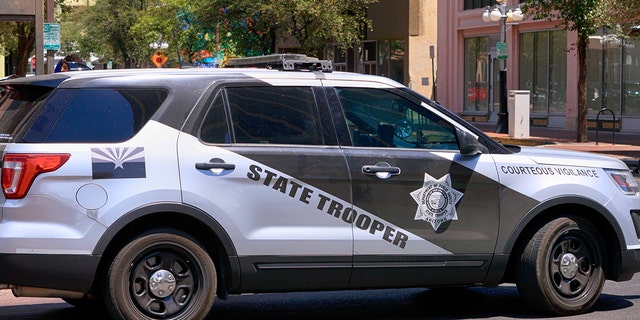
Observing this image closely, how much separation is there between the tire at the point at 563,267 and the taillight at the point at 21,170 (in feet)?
11.4

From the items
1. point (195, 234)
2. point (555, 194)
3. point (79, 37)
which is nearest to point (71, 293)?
point (195, 234)

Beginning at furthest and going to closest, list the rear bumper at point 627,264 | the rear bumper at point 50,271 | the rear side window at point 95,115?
1. the rear bumper at point 627,264
2. the rear side window at point 95,115
3. the rear bumper at point 50,271

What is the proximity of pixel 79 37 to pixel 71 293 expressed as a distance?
72374 mm

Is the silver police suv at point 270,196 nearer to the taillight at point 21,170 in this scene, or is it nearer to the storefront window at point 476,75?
the taillight at point 21,170

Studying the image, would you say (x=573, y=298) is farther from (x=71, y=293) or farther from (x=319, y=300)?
(x=71, y=293)

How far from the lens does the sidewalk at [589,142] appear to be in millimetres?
24672

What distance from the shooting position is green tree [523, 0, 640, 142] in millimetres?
24328

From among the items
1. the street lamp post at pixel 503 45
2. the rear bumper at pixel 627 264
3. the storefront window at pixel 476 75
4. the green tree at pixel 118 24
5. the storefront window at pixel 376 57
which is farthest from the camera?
the green tree at pixel 118 24

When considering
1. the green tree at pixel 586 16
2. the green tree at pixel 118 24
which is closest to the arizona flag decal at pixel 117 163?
the green tree at pixel 586 16

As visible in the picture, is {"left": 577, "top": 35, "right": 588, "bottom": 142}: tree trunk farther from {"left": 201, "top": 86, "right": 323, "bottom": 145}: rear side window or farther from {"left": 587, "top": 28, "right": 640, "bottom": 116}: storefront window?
{"left": 201, "top": 86, "right": 323, "bottom": 145}: rear side window

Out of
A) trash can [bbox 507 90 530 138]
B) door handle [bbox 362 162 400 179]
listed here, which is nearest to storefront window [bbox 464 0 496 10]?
trash can [bbox 507 90 530 138]

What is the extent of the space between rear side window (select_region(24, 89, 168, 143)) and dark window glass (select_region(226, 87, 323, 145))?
1.73 feet

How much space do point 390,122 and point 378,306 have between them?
177cm

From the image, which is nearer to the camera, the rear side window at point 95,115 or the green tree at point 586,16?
the rear side window at point 95,115
